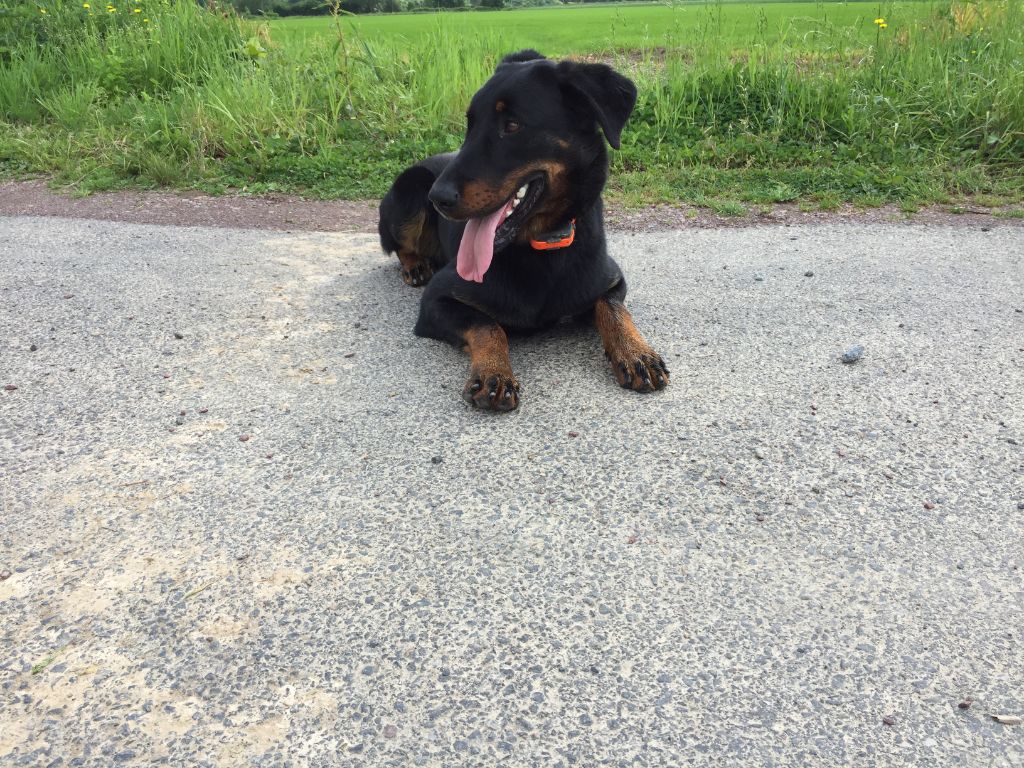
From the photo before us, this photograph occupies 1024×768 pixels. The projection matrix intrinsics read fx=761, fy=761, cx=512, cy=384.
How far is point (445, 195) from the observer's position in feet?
9.41

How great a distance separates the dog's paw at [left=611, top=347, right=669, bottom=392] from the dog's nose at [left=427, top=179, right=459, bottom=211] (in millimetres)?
964

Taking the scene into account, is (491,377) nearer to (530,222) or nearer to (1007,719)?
(530,222)

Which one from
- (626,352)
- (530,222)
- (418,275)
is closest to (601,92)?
(530,222)

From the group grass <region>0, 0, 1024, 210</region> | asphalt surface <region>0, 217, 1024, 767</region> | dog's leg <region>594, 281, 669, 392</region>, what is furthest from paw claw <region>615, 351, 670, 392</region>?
grass <region>0, 0, 1024, 210</region>

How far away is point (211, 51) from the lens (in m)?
8.40

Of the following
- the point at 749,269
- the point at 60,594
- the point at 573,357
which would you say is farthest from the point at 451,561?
the point at 749,269

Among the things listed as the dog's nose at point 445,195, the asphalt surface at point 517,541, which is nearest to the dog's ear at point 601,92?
the dog's nose at point 445,195

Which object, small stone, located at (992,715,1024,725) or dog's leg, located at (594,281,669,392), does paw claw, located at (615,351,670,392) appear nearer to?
dog's leg, located at (594,281,669,392)

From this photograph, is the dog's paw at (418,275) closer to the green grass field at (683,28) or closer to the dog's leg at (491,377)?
the dog's leg at (491,377)

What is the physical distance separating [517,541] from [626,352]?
1.20 meters

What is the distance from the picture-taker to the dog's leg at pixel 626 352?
3.15 metres

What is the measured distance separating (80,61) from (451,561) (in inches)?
351

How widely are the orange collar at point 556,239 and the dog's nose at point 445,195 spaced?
49cm

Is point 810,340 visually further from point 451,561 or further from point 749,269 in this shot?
point 451,561
